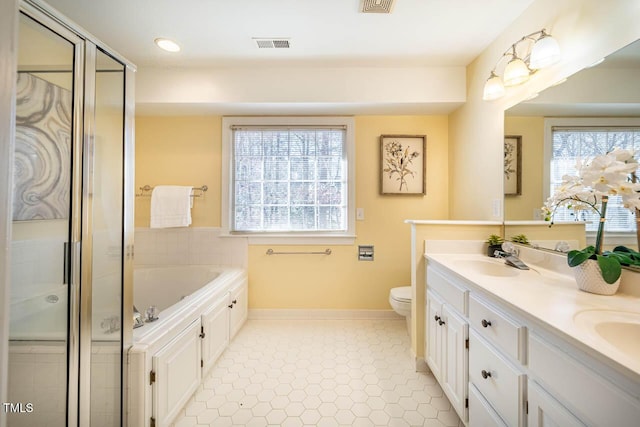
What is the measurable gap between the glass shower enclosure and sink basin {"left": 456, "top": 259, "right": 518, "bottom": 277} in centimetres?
181

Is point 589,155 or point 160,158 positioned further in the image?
point 160,158

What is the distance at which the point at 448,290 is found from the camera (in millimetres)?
1430

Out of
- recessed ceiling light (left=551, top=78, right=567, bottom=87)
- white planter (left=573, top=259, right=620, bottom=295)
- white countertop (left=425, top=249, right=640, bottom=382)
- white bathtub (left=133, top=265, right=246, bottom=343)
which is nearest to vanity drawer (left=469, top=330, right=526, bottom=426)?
white countertop (left=425, top=249, right=640, bottom=382)

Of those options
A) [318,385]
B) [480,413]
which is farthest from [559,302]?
[318,385]

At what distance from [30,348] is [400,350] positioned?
2127 mm

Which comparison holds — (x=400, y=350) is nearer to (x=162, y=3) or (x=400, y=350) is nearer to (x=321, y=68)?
(x=321, y=68)

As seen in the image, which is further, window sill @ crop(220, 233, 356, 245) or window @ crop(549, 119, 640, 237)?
window sill @ crop(220, 233, 356, 245)

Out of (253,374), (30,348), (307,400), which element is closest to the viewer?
(30,348)

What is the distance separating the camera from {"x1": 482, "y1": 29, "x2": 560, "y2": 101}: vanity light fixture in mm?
1352

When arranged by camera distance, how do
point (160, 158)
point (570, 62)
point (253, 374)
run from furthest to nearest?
point (160, 158), point (253, 374), point (570, 62)

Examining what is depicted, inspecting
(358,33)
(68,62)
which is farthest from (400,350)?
(68,62)

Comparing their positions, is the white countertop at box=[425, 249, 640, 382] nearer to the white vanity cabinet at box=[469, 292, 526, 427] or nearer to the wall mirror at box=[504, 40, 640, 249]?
the white vanity cabinet at box=[469, 292, 526, 427]

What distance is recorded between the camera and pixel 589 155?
119 centimetres

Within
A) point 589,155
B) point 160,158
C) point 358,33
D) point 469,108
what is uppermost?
point 358,33
